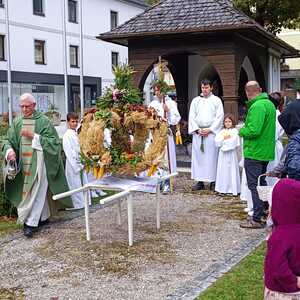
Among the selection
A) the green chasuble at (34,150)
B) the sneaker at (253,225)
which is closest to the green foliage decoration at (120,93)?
the green chasuble at (34,150)

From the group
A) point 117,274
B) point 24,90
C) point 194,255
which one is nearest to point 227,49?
point 194,255

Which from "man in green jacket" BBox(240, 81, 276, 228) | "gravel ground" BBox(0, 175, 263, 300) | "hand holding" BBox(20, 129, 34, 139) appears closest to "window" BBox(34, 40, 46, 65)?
"gravel ground" BBox(0, 175, 263, 300)

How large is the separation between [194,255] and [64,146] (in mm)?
3658

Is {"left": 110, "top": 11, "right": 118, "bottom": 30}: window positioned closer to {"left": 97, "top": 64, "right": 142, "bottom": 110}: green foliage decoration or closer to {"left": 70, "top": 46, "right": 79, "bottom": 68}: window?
{"left": 70, "top": 46, "right": 79, "bottom": 68}: window

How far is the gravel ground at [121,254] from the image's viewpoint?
5.69 metres

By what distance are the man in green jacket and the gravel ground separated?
842 mm

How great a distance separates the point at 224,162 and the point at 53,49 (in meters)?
29.7

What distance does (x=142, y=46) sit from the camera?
14.3 meters

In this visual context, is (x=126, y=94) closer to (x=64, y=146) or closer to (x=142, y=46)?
(x=64, y=146)

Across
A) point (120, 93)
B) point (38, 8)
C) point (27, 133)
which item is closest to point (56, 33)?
point (38, 8)

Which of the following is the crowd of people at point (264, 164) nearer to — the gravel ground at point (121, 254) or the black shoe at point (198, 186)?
the black shoe at point (198, 186)

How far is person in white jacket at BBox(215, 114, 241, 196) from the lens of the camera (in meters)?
10.7

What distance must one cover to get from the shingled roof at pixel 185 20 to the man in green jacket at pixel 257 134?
Answer: 5.11 m

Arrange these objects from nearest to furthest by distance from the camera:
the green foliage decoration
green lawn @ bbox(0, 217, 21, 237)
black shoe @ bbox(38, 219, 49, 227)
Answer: the green foliage decoration, green lawn @ bbox(0, 217, 21, 237), black shoe @ bbox(38, 219, 49, 227)
